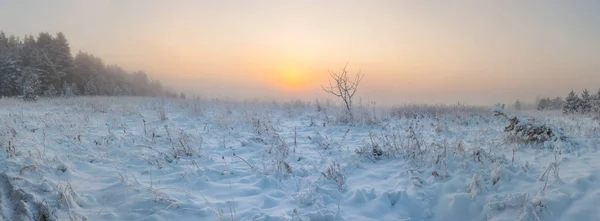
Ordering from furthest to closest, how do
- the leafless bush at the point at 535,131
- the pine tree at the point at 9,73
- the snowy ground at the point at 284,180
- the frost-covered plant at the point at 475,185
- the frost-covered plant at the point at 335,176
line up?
1. the pine tree at the point at 9,73
2. the leafless bush at the point at 535,131
3. the frost-covered plant at the point at 335,176
4. the frost-covered plant at the point at 475,185
5. the snowy ground at the point at 284,180

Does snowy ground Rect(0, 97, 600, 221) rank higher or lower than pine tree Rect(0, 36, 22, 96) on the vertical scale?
lower

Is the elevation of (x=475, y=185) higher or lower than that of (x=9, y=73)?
lower

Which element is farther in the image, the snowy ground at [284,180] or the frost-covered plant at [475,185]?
the frost-covered plant at [475,185]

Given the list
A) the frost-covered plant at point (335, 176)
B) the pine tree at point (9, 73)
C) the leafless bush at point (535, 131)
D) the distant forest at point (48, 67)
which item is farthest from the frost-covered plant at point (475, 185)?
the pine tree at point (9, 73)

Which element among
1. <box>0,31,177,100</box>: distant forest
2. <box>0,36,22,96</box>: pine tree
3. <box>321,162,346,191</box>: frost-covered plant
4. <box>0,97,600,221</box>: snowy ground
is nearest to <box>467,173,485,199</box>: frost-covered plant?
<box>0,97,600,221</box>: snowy ground

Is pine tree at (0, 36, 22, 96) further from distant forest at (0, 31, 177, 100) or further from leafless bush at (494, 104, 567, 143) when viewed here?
leafless bush at (494, 104, 567, 143)

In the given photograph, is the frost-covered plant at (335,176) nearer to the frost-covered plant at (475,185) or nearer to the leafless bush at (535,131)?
the frost-covered plant at (475,185)

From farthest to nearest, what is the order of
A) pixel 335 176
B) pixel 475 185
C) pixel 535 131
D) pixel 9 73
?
Answer: pixel 9 73, pixel 535 131, pixel 335 176, pixel 475 185

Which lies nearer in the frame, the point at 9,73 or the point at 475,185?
the point at 475,185

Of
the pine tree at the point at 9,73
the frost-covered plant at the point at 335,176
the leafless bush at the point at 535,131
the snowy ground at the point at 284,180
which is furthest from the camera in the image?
the pine tree at the point at 9,73

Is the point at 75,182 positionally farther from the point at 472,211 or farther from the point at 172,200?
the point at 472,211

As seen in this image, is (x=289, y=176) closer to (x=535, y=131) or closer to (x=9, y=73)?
(x=535, y=131)

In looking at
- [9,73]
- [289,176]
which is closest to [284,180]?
[289,176]

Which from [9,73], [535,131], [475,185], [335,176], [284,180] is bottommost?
[284,180]
